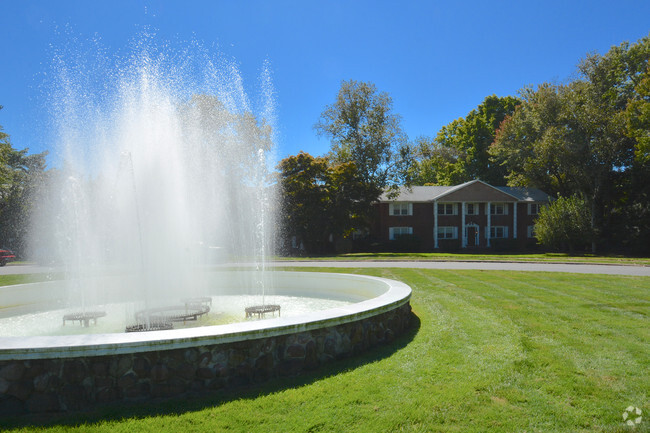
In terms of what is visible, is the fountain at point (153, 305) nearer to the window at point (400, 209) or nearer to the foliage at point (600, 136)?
the window at point (400, 209)

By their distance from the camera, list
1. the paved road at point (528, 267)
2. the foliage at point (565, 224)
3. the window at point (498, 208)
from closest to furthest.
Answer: the paved road at point (528, 267) → the foliage at point (565, 224) → the window at point (498, 208)

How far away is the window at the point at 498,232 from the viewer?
42.5 m

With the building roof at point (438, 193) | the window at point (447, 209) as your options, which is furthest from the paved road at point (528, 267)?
the window at point (447, 209)

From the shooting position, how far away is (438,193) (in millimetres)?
42312

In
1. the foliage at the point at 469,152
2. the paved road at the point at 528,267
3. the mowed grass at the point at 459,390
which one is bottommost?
the paved road at the point at 528,267

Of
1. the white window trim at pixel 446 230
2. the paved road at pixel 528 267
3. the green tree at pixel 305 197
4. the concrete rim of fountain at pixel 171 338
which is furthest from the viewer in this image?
the white window trim at pixel 446 230

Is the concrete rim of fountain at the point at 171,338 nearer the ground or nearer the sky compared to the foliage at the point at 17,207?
nearer the ground

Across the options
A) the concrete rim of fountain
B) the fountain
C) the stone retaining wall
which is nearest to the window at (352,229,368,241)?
the fountain

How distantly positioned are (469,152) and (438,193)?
1649 cm

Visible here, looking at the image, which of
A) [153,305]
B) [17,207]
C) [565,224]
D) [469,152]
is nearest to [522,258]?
[565,224]

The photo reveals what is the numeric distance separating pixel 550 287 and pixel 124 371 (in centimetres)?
1192

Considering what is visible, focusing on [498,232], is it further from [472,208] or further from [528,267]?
[528,267]

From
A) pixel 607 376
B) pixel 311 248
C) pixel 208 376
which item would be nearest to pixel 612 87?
pixel 311 248

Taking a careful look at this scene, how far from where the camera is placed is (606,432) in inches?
144
